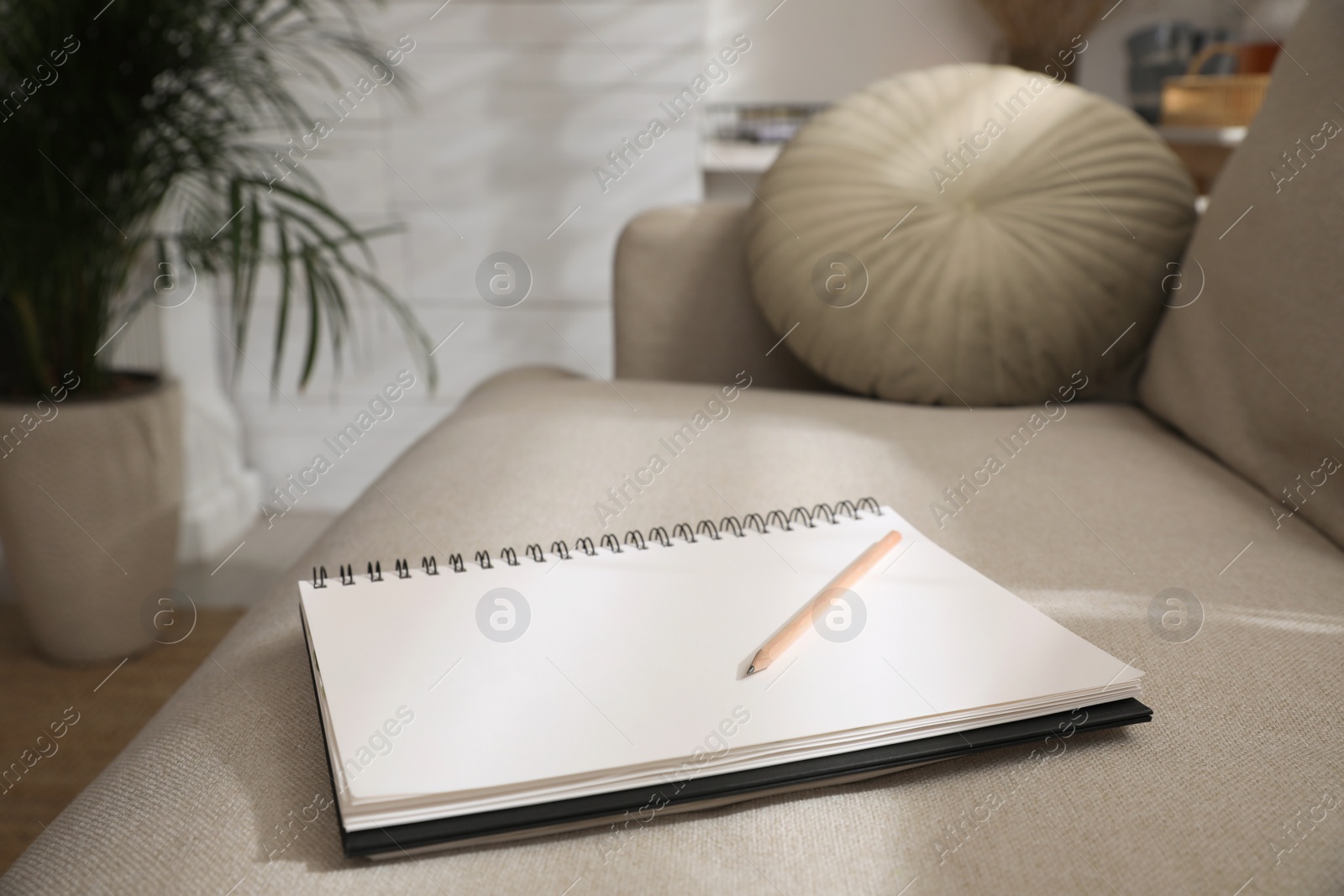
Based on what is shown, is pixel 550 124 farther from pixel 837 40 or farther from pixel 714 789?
pixel 714 789

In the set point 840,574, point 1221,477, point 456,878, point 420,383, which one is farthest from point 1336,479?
point 420,383

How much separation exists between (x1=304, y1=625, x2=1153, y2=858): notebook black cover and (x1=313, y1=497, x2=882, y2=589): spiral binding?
0.10m

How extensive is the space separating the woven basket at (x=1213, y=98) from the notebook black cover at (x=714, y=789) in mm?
1164

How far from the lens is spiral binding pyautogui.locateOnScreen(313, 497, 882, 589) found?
504 millimetres

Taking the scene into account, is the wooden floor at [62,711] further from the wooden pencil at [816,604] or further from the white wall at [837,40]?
the white wall at [837,40]

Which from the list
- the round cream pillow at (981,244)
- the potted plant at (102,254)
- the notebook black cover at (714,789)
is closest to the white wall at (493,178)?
the potted plant at (102,254)

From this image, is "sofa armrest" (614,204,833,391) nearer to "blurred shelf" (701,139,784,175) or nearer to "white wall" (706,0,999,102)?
"blurred shelf" (701,139,784,175)

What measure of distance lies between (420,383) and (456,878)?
1734mm

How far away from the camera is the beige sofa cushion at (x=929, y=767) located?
342 mm

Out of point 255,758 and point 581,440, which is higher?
point 255,758

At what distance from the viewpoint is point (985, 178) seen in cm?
95

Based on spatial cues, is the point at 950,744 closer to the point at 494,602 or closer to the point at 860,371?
the point at 494,602

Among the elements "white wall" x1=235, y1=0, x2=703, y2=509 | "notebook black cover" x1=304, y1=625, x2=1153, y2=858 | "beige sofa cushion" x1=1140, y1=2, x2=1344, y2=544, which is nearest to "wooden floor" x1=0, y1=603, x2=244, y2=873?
"white wall" x1=235, y1=0, x2=703, y2=509

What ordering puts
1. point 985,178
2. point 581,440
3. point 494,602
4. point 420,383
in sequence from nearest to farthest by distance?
point 494,602 < point 581,440 < point 985,178 < point 420,383
